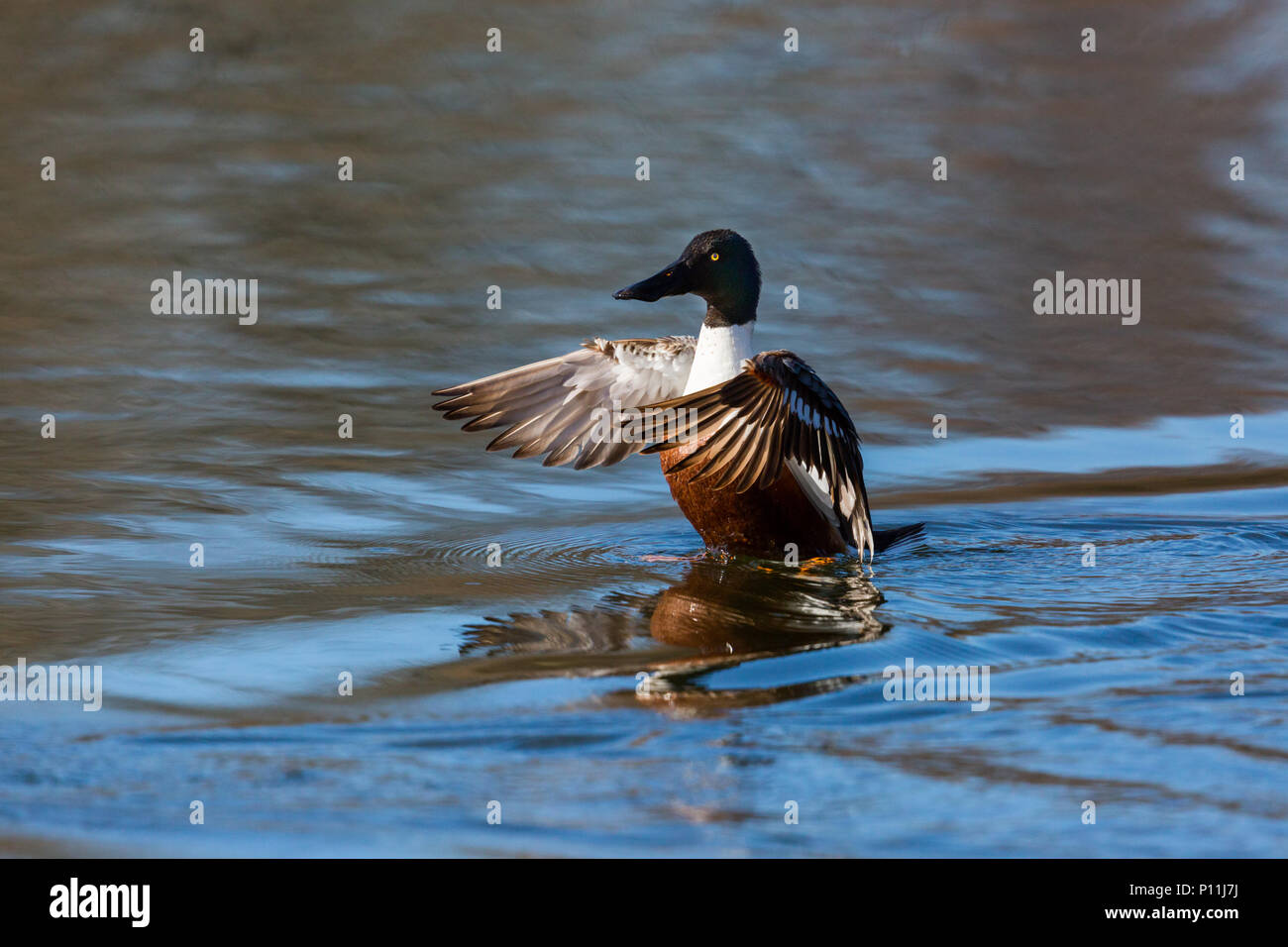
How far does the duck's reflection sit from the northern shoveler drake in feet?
0.75

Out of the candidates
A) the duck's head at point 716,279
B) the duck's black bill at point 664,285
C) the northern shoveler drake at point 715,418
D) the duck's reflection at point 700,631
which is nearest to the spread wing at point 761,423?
the northern shoveler drake at point 715,418

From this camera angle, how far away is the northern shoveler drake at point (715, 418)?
6.06 metres

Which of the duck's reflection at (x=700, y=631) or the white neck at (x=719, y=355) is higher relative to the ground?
the white neck at (x=719, y=355)

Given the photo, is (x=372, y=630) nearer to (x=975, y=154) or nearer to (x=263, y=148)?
(x=263, y=148)

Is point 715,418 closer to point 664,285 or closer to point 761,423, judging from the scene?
point 761,423

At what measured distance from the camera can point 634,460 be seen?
8.30 m

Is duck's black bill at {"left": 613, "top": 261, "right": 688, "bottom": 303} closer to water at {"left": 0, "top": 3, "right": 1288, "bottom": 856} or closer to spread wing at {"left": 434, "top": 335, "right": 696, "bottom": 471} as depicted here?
spread wing at {"left": 434, "top": 335, "right": 696, "bottom": 471}

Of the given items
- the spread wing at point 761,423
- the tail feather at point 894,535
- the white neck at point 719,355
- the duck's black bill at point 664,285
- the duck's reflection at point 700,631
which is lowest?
the duck's reflection at point 700,631

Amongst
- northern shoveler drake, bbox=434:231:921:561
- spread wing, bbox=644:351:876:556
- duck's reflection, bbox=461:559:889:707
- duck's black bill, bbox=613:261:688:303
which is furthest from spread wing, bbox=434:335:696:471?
spread wing, bbox=644:351:876:556

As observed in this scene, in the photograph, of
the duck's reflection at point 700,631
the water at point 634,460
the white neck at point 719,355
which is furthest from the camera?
the white neck at point 719,355

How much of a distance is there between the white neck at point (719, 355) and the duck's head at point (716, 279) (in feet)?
0.13

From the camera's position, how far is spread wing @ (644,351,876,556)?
6.01 m

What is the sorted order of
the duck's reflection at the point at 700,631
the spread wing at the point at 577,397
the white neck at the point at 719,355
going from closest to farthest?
1. the duck's reflection at the point at 700,631
2. the white neck at the point at 719,355
3. the spread wing at the point at 577,397

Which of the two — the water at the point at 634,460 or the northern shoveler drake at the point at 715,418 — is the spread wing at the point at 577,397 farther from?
the water at the point at 634,460
